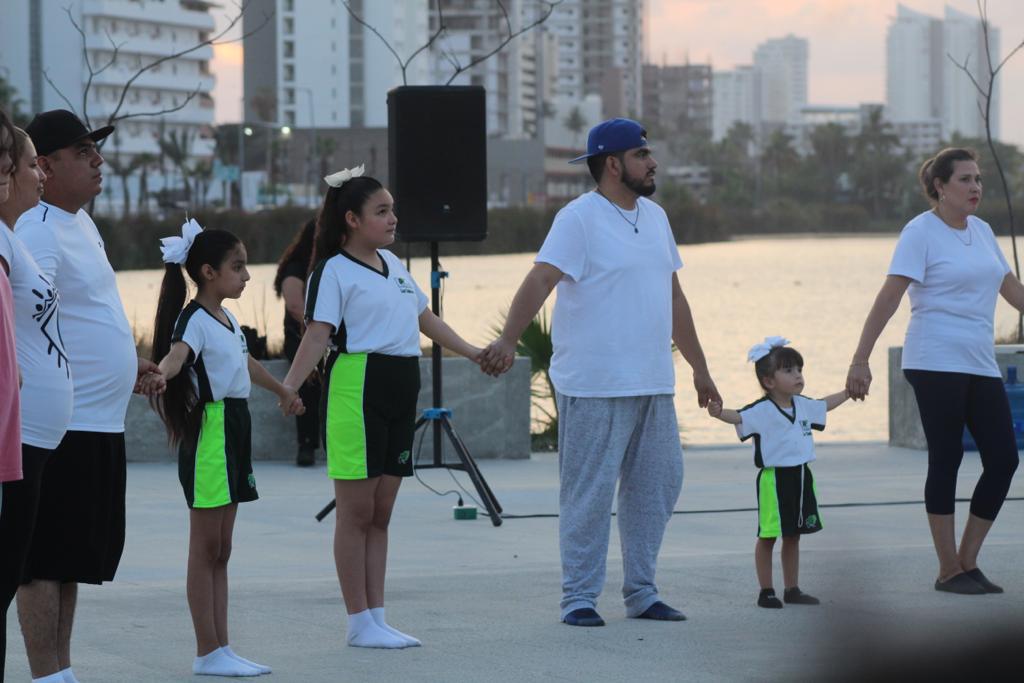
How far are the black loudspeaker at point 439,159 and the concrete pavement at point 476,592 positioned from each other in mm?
1570

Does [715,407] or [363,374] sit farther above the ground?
[363,374]

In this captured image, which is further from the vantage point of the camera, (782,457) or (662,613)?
(782,457)

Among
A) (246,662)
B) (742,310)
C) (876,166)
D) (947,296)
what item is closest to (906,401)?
(947,296)

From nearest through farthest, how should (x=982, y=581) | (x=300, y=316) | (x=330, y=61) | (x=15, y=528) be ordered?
(x=15, y=528)
(x=982, y=581)
(x=300, y=316)
(x=330, y=61)

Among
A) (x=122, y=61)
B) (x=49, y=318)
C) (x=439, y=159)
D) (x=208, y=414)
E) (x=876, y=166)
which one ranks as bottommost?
(x=208, y=414)

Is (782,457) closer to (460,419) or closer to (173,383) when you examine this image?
(173,383)

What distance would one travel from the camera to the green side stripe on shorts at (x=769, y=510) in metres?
6.23

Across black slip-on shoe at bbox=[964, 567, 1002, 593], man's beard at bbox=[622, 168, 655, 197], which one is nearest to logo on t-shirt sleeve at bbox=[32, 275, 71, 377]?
man's beard at bbox=[622, 168, 655, 197]

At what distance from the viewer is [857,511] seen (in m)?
8.96

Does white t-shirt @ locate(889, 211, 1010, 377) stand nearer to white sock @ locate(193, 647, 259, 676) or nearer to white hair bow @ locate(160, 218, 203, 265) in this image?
white hair bow @ locate(160, 218, 203, 265)

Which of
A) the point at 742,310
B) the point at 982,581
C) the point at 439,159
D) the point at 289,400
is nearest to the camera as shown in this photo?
the point at 289,400

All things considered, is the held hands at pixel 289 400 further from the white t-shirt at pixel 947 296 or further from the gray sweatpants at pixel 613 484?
the white t-shirt at pixel 947 296

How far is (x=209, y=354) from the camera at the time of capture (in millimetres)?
5043

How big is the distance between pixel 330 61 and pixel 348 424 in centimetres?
16425
